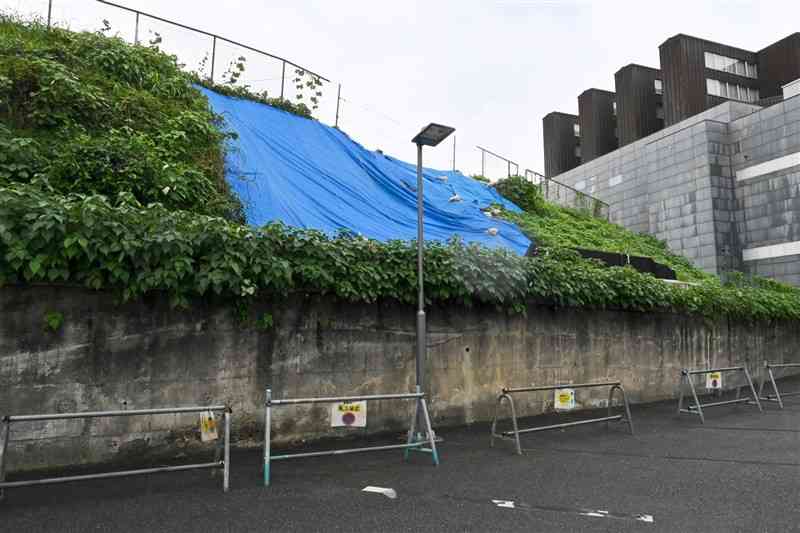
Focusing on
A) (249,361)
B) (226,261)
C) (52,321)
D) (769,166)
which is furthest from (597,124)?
(52,321)

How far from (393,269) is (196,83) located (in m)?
9.97

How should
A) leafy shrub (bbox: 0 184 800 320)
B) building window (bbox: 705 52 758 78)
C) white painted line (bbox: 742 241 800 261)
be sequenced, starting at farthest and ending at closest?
building window (bbox: 705 52 758 78)
white painted line (bbox: 742 241 800 261)
leafy shrub (bbox: 0 184 800 320)

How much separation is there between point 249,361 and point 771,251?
24.6m

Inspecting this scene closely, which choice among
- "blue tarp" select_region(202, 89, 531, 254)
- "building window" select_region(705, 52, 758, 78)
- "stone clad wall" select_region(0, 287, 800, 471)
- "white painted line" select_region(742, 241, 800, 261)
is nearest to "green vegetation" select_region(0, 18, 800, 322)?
"stone clad wall" select_region(0, 287, 800, 471)

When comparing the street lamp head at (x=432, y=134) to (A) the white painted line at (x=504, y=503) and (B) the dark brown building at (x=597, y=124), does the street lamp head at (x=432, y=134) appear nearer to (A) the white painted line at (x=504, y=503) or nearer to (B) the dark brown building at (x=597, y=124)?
(A) the white painted line at (x=504, y=503)

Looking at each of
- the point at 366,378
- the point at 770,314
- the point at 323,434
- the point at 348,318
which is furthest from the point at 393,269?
the point at 770,314

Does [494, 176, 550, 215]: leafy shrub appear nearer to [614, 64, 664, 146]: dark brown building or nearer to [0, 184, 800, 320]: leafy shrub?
[0, 184, 800, 320]: leafy shrub

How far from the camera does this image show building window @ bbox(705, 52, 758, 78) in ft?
126

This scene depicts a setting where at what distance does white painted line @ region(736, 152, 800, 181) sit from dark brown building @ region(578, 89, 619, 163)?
65.4 ft

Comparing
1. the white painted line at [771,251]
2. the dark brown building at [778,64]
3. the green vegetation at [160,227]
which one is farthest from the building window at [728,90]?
the green vegetation at [160,227]

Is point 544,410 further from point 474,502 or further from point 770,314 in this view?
point 770,314

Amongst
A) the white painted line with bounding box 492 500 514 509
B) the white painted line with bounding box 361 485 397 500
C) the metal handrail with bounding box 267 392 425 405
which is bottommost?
the white painted line with bounding box 492 500 514 509

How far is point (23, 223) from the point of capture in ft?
18.0

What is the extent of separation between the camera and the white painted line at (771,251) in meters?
22.7
